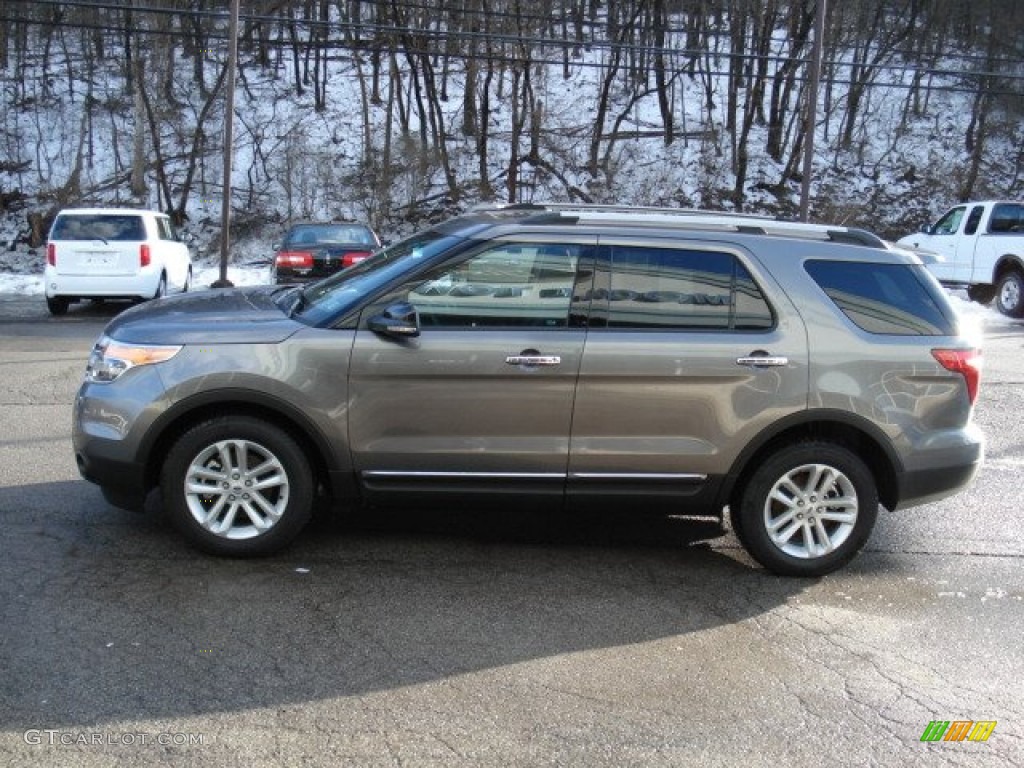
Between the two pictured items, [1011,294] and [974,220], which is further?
[974,220]

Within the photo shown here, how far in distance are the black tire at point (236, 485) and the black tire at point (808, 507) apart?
7.46 ft

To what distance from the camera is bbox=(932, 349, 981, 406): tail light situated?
16.0 ft

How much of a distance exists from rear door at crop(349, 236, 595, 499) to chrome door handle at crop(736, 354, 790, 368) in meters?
0.83

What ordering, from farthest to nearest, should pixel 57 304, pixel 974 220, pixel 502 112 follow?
pixel 502 112 → pixel 974 220 → pixel 57 304

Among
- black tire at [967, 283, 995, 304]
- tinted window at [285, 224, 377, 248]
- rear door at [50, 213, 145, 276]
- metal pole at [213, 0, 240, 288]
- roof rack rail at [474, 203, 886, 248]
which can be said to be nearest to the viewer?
roof rack rail at [474, 203, 886, 248]

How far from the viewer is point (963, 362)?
4891 millimetres

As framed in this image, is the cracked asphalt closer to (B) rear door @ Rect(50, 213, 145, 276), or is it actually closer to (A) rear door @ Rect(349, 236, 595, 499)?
(A) rear door @ Rect(349, 236, 595, 499)

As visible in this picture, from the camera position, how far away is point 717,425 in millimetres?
4777

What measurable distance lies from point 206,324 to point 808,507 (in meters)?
3.20

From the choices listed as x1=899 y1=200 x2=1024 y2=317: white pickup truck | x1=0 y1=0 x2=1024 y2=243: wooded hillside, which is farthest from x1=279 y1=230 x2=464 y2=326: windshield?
x1=0 y1=0 x2=1024 y2=243: wooded hillside

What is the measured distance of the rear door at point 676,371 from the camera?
15.5 feet

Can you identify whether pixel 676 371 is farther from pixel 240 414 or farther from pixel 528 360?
pixel 240 414

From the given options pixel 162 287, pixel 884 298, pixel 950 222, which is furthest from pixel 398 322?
pixel 950 222

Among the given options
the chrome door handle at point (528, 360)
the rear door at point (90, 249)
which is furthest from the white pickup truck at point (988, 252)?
the chrome door handle at point (528, 360)
